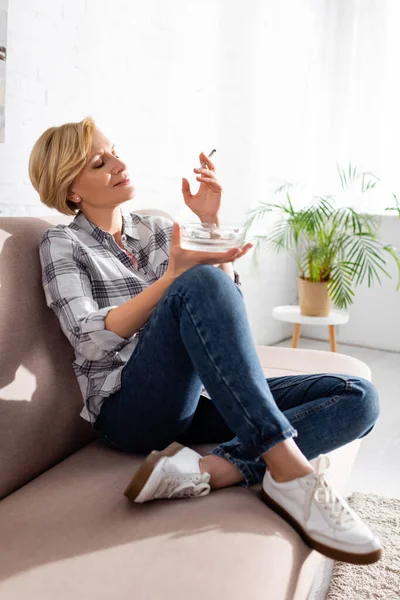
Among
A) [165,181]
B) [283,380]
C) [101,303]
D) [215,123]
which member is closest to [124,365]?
[101,303]

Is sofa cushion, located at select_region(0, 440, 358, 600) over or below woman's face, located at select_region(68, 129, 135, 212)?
below

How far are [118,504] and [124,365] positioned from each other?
0.36 m

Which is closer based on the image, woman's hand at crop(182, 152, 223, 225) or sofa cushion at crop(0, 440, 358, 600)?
sofa cushion at crop(0, 440, 358, 600)

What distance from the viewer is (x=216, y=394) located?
126 centimetres

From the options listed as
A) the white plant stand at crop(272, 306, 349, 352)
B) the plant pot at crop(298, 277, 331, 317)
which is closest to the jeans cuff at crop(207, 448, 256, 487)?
the white plant stand at crop(272, 306, 349, 352)

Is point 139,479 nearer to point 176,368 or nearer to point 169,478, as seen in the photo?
point 169,478

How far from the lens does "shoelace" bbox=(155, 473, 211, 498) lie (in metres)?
1.25

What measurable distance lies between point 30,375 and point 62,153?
0.58 meters

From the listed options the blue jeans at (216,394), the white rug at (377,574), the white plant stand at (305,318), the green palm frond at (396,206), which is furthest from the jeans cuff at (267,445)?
the green palm frond at (396,206)

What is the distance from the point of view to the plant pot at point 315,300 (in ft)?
11.5

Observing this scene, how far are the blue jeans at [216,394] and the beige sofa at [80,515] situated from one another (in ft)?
0.30

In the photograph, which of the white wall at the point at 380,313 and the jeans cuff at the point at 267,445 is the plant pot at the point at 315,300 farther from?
the jeans cuff at the point at 267,445

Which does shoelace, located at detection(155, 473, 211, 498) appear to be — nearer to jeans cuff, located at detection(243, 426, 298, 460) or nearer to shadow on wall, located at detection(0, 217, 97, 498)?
jeans cuff, located at detection(243, 426, 298, 460)

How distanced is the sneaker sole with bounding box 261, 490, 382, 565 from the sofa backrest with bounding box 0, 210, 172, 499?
48 cm
